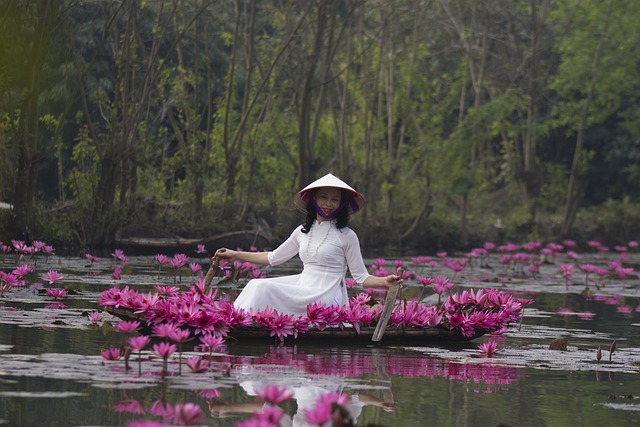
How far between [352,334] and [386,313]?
324 millimetres

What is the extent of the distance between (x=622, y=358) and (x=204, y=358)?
3157mm

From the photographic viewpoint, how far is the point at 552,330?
11.6 m

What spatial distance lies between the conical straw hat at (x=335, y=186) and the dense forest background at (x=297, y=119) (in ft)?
26.8

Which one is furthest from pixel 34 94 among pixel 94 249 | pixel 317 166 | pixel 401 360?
pixel 401 360

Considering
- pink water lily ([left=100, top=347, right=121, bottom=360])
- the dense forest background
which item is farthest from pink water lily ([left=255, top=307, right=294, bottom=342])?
the dense forest background

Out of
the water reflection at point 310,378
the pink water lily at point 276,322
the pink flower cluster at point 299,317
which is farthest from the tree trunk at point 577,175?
the pink water lily at point 276,322

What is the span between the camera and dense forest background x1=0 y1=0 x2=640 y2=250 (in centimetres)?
2150

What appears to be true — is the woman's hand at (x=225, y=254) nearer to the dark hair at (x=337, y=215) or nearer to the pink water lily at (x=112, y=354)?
the dark hair at (x=337, y=215)

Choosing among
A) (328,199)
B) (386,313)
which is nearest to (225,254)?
(328,199)

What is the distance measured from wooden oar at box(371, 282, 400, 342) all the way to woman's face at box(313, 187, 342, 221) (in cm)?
106

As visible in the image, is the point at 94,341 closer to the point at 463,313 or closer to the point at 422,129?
the point at 463,313

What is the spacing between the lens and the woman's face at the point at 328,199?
401 inches

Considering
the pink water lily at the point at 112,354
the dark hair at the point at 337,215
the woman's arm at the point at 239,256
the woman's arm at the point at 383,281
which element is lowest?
the pink water lily at the point at 112,354

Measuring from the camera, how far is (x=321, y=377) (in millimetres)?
7531
